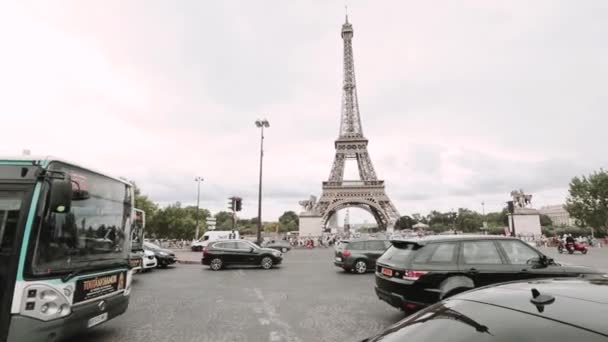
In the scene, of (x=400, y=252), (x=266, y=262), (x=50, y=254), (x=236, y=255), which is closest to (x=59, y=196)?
(x=50, y=254)

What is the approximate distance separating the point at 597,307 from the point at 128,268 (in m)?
5.98

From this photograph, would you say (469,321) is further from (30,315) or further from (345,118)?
(345,118)

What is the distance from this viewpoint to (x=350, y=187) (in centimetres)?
5059

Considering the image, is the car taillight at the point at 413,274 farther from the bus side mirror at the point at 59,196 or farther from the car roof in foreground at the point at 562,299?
the bus side mirror at the point at 59,196

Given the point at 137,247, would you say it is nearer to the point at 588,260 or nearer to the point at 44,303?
the point at 44,303

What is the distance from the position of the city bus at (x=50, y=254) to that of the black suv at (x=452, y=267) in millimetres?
4479

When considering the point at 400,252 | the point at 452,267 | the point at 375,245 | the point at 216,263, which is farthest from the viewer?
the point at 216,263

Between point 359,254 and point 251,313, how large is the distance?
24.3 ft

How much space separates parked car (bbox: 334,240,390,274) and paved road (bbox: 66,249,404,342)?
2.49 metres

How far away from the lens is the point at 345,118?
57438 millimetres

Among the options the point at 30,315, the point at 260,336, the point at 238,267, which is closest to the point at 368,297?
the point at 260,336

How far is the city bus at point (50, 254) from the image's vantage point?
3549mm

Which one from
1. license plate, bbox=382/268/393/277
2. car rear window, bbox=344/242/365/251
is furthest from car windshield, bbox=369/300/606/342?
car rear window, bbox=344/242/365/251

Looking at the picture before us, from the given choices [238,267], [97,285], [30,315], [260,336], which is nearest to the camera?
[30,315]
